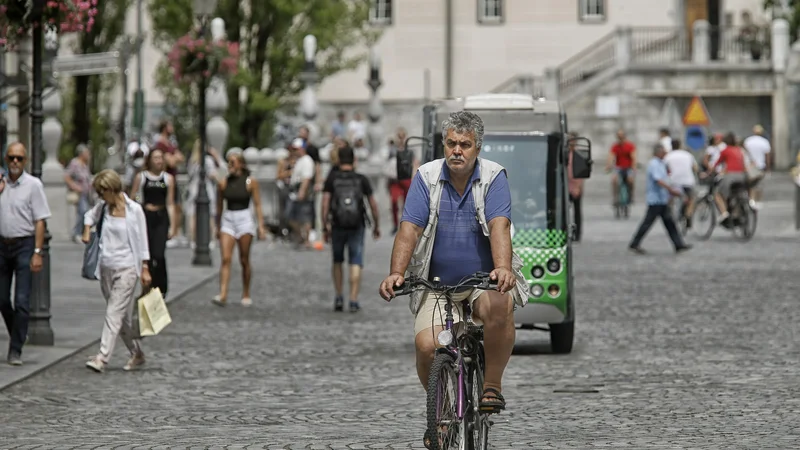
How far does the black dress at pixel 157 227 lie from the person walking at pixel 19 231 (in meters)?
1.25

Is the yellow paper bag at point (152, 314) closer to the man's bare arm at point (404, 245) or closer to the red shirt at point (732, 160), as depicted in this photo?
the man's bare arm at point (404, 245)

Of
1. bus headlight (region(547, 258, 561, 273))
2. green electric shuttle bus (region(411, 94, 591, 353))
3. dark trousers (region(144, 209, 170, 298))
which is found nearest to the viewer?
green electric shuttle bus (region(411, 94, 591, 353))

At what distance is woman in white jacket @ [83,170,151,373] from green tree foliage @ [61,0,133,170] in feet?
94.5

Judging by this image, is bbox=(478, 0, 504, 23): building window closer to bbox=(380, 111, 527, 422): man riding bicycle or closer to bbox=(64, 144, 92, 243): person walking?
bbox=(64, 144, 92, 243): person walking

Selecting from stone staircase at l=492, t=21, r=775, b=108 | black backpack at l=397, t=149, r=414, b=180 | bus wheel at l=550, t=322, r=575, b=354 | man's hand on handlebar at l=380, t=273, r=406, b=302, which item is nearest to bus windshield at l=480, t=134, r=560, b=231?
bus wheel at l=550, t=322, r=575, b=354

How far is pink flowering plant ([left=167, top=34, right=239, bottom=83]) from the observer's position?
2861 centimetres

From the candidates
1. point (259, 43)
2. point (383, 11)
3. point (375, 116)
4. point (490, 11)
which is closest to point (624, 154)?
point (375, 116)

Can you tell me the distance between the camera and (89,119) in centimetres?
4647

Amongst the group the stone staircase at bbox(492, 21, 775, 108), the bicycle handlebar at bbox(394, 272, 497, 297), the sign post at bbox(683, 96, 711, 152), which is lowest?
the bicycle handlebar at bbox(394, 272, 497, 297)

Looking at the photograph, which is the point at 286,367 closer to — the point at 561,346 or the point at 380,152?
the point at 561,346

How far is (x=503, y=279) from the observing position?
28.1ft

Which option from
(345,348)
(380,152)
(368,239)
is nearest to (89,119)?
(380,152)

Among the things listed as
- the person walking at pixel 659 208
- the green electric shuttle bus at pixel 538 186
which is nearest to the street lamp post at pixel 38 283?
the green electric shuttle bus at pixel 538 186

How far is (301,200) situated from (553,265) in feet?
49.1
